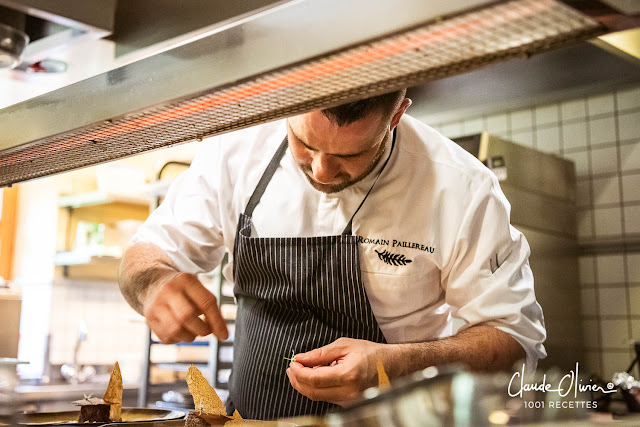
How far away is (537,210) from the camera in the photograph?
3008mm

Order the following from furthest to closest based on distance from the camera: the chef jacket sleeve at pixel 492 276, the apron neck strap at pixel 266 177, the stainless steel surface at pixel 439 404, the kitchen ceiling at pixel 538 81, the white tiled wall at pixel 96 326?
the white tiled wall at pixel 96 326, the kitchen ceiling at pixel 538 81, the apron neck strap at pixel 266 177, the chef jacket sleeve at pixel 492 276, the stainless steel surface at pixel 439 404

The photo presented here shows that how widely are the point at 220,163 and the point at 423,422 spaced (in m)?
1.21

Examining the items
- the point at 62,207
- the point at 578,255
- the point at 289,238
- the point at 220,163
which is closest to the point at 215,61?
the point at 289,238

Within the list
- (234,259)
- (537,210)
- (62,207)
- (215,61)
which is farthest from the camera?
(62,207)

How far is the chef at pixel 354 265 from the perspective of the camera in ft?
4.55

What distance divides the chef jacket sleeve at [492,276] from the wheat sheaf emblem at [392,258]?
3.9 inches

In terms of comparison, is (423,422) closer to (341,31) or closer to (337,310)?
(341,31)

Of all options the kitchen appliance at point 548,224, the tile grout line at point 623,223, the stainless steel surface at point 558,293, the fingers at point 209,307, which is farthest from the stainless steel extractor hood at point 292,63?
the tile grout line at point 623,223

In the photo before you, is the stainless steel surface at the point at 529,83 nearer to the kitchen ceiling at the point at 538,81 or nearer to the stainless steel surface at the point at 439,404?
the kitchen ceiling at the point at 538,81

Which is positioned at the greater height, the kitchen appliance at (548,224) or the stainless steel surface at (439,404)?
the kitchen appliance at (548,224)

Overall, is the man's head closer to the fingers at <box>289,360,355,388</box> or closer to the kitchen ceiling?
the fingers at <box>289,360,355,388</box>

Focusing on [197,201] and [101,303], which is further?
[101,303]

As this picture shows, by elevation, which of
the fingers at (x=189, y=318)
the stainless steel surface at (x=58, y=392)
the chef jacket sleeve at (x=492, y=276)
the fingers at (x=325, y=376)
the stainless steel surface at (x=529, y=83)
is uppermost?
the stainless steel surface at (x=529, y=83)

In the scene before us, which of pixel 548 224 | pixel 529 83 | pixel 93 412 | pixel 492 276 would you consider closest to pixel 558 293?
pixel 548 224
